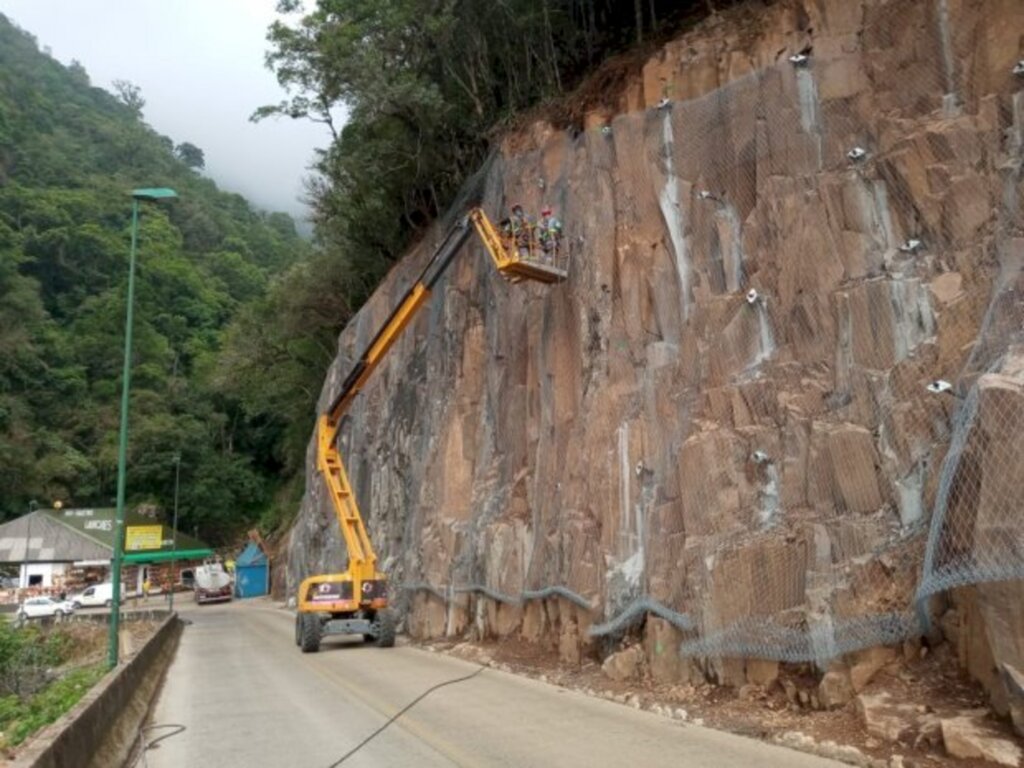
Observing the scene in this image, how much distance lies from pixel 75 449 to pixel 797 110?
233ft

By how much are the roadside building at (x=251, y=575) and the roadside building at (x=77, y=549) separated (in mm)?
4312

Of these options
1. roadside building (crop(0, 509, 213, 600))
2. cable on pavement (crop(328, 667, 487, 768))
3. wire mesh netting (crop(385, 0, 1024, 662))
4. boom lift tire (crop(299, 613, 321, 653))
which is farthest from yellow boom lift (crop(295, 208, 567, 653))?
roadside building (crop(0, 509, 213, 600))

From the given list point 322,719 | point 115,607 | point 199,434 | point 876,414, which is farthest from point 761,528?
point 199,434

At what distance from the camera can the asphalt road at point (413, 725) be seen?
27.2 feet

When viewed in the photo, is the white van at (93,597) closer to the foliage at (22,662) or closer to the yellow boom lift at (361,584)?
the foliage at (22,662)

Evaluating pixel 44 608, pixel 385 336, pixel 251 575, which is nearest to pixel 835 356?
pixel 385 336

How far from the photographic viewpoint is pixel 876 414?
10.2m

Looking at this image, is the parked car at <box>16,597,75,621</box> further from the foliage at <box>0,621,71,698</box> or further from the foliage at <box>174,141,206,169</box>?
the foliage at <box>174,141,206,169</box>

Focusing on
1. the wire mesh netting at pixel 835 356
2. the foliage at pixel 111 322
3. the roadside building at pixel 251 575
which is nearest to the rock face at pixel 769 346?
the wire mesh netting at pixel 835 356

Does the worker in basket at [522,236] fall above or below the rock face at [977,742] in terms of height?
above

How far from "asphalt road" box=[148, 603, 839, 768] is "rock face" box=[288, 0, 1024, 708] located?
5.30ft

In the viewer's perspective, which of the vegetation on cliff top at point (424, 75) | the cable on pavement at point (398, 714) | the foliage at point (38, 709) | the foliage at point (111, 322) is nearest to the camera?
the cable on pavement at point (398, 714)

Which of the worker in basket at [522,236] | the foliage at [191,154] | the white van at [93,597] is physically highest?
the foliage at [191,154]

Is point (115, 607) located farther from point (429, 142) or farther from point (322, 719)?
point (429, 142)
